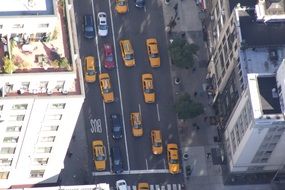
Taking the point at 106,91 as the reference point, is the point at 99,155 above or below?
below

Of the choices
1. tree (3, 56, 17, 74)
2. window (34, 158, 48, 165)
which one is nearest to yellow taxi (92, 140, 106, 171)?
window (34, 158, 48, 165)

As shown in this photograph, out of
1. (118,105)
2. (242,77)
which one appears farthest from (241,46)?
(118,105)

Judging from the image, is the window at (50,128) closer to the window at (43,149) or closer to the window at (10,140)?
the window at (10,140)

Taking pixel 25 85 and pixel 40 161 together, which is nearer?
pixel 25 85

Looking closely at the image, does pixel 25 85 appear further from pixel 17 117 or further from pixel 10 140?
pixel 10 140

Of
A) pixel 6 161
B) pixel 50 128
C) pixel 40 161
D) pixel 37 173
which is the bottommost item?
pixel 37 173

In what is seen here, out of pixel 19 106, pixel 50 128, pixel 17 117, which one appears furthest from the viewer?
pixel 50 128

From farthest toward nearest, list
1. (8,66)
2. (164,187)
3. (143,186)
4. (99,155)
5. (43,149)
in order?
(164,187) < (99,155) < (143,186) < (43,149) < (8,66)

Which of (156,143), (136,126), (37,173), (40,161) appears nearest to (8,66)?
(40,161)
